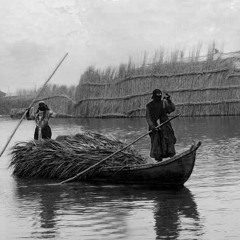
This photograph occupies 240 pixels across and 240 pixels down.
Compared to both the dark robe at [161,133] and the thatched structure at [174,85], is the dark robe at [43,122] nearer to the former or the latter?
the dark robe at [161,133]

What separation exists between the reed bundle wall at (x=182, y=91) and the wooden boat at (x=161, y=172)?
2699 centimetres

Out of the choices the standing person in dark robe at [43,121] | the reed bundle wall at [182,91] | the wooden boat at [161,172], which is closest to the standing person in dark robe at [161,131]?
the wooden boat at [161,172]

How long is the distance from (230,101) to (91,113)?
10.6 meters

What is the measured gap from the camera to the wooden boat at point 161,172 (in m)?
10.6

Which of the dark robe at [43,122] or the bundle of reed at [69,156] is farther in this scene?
the dark robe at [43,122]

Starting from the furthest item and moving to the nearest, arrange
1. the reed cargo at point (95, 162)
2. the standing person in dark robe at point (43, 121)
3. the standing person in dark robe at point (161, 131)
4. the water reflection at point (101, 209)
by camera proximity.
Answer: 1. the standing person in dark robe at point (43, 121)
2. the standing person in dark robe at point (161, 131)
3. the reed cargo at point (95, 162)
4. the water reflection at point (101, 209)

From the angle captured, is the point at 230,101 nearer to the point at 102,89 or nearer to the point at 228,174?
the point at 102,89

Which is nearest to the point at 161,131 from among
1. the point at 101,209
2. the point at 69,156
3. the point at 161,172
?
the point at 161,172

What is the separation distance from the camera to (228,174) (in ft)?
41.4

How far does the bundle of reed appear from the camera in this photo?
11.9 m

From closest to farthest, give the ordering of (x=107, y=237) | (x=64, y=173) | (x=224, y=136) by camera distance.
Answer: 1. (x=107, y=237)
2. (x=64, y=173)
3. (x=224, y=136)

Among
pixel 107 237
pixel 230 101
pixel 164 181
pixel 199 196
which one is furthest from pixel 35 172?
pixel 230 101

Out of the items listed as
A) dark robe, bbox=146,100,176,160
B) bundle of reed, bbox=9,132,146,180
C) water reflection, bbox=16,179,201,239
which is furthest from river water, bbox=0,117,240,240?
dark robe, bbox=146,100,176,160

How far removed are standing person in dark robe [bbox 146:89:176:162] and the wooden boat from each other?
46 cm
